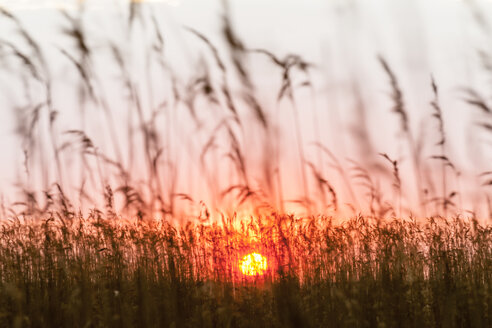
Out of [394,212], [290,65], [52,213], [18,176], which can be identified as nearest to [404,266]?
[394,212]

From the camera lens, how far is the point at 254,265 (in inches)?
194

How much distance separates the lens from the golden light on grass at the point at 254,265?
4.84 metres

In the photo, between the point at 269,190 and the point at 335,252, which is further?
the point at 335,252

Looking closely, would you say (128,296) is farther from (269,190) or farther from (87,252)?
(269,190)

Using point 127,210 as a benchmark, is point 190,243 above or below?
below

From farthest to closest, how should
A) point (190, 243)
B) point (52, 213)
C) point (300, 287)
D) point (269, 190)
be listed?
point (52, 213) < point (190, 243) < point (300, 287) < point (269, 190)

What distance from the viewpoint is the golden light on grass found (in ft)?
15.9

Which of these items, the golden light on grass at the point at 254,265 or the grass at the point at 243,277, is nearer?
the grass at the point at 243,277

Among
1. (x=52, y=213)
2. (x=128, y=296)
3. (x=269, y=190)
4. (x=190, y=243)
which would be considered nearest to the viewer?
(x=269, y=190)

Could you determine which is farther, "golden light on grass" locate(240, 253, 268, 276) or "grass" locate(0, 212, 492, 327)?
"golden light on grass" locate(240, 253, 268, 276)

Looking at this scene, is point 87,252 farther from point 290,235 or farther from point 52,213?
point 290,235

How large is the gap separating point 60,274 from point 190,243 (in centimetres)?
113

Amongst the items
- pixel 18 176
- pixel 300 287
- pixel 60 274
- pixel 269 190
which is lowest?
pixel 300 287

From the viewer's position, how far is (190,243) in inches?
203
